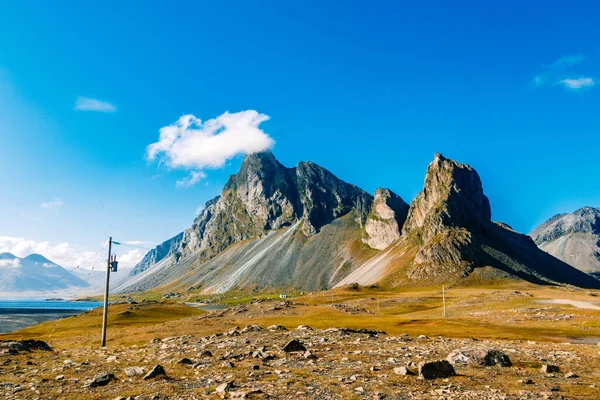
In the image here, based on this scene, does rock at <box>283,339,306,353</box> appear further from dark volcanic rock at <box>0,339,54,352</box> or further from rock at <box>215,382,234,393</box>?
dark volcanic rock at <box>0,339,54,352</box>

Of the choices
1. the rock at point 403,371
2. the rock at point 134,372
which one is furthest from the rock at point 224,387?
the rock at point 403,371

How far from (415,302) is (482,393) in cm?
16619

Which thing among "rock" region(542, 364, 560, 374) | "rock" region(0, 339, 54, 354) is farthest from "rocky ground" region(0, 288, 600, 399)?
"rock" region(0, 339, 54, 354)

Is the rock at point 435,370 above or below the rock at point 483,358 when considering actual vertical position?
above

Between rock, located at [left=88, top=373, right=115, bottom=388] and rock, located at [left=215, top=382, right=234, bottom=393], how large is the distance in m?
6.71

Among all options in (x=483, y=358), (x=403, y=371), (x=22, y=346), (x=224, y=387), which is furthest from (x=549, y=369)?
(x=22, y=346)

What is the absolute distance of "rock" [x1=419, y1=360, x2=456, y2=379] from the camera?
20422 millimetres

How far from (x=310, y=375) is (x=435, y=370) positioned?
20.8 feet

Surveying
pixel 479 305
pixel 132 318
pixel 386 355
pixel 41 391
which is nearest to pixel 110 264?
pixel 41 391

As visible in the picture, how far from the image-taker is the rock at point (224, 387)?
60.6 ft

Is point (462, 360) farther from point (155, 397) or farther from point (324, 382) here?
point (155, 397)

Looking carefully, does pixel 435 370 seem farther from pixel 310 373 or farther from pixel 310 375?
pixel 310 373

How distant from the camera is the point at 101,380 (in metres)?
21.5

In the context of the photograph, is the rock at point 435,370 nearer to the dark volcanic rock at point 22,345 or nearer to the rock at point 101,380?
the rock at point 101,380
